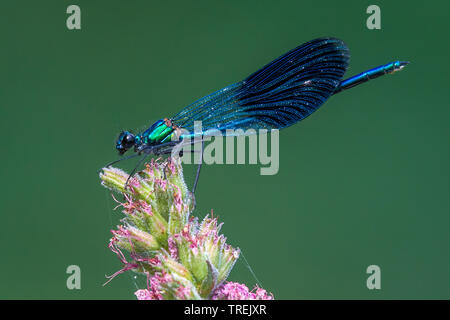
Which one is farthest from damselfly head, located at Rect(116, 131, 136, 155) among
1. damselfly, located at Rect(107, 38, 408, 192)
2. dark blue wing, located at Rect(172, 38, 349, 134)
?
dark blue wing, located at Rect(172, 38, 349, 134)

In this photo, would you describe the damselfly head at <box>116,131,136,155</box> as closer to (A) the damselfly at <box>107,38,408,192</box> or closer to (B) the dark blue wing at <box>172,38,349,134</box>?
(A) the damselfly at <box>107,38,408,192</box>

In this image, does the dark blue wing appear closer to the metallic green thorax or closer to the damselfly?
the damselfly

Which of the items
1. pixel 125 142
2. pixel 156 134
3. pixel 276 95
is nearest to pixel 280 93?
pixel 276 95

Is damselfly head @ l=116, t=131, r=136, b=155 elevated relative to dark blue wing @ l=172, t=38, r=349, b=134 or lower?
lower

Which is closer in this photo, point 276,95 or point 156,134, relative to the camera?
point 156,134

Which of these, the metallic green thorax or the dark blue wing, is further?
the dark blue wing

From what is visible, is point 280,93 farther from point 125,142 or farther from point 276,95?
point 125,142

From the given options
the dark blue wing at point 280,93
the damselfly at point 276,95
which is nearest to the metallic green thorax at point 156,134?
the damselfly at point 276,95
